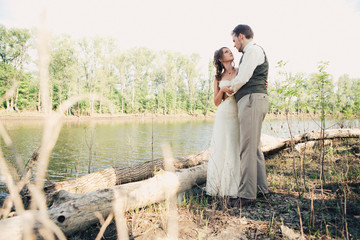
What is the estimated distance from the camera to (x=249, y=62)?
312 cm

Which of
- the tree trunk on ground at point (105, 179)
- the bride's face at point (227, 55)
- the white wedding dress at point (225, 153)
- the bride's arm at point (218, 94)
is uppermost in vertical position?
the bride's face at point (227, 55)

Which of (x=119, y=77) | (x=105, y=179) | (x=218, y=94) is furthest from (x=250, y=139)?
(x=119, y=77)

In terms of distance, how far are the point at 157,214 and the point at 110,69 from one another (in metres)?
41.2

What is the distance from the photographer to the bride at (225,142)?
3510 mm

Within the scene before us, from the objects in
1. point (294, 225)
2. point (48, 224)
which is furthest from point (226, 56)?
point (48, 224)

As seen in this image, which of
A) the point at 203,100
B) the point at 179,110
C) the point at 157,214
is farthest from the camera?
the point at 203,100

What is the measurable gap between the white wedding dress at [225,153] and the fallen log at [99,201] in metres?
0.66

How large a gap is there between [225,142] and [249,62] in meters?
1.34

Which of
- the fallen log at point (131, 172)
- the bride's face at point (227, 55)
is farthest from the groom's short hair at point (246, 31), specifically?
the fallen log at point (131, 172)

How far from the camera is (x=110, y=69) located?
133ft

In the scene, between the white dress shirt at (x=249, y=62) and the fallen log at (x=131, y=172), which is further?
the fallen log at (x=131, y=172)

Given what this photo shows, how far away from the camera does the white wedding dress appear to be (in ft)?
11.5

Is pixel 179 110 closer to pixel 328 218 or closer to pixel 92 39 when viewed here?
pixel 92 39

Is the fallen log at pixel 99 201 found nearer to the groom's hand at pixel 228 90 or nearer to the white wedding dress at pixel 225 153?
the white wedding dress at pixel 225 153
